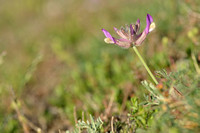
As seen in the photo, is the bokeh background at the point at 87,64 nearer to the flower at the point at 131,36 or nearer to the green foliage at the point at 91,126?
the green foliage at the point at 91,126

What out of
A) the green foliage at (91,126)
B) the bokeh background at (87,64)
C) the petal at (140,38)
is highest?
the bokeh background at (87,64)

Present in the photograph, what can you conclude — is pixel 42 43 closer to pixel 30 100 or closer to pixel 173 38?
pixel 30 100

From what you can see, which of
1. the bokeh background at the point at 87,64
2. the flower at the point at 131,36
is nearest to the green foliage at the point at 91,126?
the bokeh background at the point at 87,64

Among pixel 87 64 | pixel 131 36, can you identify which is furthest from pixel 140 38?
pixel 87 64

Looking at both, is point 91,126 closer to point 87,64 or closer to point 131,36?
point 131,36

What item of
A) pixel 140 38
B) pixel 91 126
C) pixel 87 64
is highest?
pixel 87 64

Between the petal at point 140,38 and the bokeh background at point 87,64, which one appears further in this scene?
the bokeh background at point 87,64

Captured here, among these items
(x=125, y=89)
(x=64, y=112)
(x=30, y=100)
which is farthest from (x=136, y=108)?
(x=30, y=100)

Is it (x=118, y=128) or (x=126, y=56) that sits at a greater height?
(x=126, y=56)
